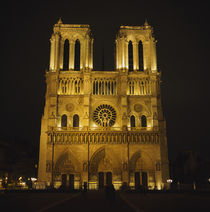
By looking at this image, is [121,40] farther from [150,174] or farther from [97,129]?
[150,174]

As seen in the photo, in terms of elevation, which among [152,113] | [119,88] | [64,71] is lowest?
[152,113]

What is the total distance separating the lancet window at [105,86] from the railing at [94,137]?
7.23 m

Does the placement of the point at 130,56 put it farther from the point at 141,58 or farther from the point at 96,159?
the point at 96,159

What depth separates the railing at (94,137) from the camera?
4403 cm

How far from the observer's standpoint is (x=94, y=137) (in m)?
44.2

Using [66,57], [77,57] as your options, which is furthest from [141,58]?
[66,57]

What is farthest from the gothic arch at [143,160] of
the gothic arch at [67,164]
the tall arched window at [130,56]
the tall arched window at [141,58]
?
the tall arched window at [141,58]

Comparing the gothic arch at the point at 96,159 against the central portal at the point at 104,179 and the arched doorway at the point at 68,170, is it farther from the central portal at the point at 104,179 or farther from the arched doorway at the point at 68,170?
the arched doorway at the point at 68,170

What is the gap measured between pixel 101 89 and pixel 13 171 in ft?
65.0

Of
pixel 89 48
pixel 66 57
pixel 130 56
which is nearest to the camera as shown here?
pixel 89 48

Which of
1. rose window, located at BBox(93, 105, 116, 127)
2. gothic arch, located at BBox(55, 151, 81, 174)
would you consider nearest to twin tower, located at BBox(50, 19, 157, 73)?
rose window, located at BBox(93, 105, 116, 127)

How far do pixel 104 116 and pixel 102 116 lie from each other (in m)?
0.31

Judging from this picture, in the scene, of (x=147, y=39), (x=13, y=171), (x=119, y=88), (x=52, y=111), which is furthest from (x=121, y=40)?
(x=13, y=171)

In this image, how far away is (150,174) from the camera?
44.1 m
